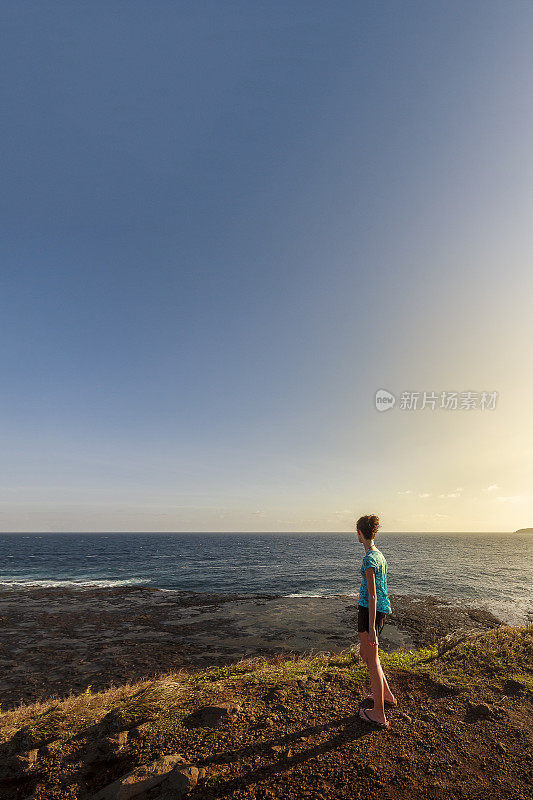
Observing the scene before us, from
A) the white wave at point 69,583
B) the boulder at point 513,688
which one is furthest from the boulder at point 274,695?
the white wave at point 69,583

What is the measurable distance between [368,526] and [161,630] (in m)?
25.4

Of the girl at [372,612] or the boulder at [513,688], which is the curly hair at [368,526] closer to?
the girl at [372,612]

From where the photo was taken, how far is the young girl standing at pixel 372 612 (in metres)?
5.05

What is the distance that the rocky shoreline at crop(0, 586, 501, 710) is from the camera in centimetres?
1756

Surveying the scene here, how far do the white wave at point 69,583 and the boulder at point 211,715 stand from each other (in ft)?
140

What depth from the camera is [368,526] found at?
536 centimetres

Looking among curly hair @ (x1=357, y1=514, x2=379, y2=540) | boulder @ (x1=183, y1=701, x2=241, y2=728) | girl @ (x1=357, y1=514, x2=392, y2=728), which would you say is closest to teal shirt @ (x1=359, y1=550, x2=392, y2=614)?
girl @ (x1=357, y1=514, x2=392, y2=728)

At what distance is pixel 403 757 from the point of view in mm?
4301

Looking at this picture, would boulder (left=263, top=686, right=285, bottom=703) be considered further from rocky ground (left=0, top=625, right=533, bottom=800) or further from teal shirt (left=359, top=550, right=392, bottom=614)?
teal shirt (left=359, top=550, right=392, bottom=614)

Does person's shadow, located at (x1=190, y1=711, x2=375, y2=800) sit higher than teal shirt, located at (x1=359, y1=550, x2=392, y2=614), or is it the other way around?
teal shirt, located at (x1=359, y1=550, x2=392, y2=614)

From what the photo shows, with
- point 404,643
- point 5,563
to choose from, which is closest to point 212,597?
point 404,643

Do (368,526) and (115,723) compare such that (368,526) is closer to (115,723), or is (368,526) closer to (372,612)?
(372,612)

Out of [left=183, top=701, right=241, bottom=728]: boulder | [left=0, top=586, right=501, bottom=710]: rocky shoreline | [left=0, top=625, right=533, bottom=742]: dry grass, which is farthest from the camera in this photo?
[left=0, top=586, right=501, bottom=710]: rocky shoreline

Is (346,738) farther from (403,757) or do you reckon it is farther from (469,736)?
(469,736)
